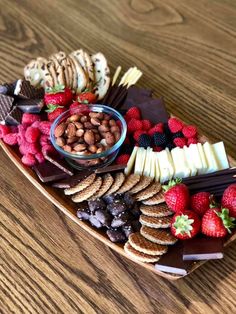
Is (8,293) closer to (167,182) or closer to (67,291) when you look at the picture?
(67,291)

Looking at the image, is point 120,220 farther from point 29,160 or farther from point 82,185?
point 29,160

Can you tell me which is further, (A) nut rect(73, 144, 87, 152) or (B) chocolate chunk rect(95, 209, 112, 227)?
(A) nut rect(73, 144, 87, 152)

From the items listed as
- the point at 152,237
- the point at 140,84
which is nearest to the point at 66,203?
the point at 152,237

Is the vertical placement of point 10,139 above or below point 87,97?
below

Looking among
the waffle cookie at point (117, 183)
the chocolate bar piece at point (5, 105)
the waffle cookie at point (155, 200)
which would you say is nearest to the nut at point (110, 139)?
the waffle cookie at point (117, 183)

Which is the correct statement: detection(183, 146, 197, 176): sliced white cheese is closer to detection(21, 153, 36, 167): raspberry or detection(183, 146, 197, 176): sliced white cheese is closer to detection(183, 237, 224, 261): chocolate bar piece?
detection(183, 237, 224, 261): chocolate bar piece

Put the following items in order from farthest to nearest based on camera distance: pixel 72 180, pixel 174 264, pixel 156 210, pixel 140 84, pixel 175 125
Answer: pixel 140 84 < pixel 175 125 < pixel 72 180 < pixel 156 210 < pixel 174 264

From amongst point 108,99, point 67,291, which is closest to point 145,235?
point 67,291

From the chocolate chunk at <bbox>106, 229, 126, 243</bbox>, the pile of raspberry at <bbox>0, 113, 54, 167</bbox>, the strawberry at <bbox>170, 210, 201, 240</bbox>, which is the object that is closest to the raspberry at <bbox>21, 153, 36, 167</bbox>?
the pile of raspberry at <bbox>0, 113, 54, 167</bbox>
